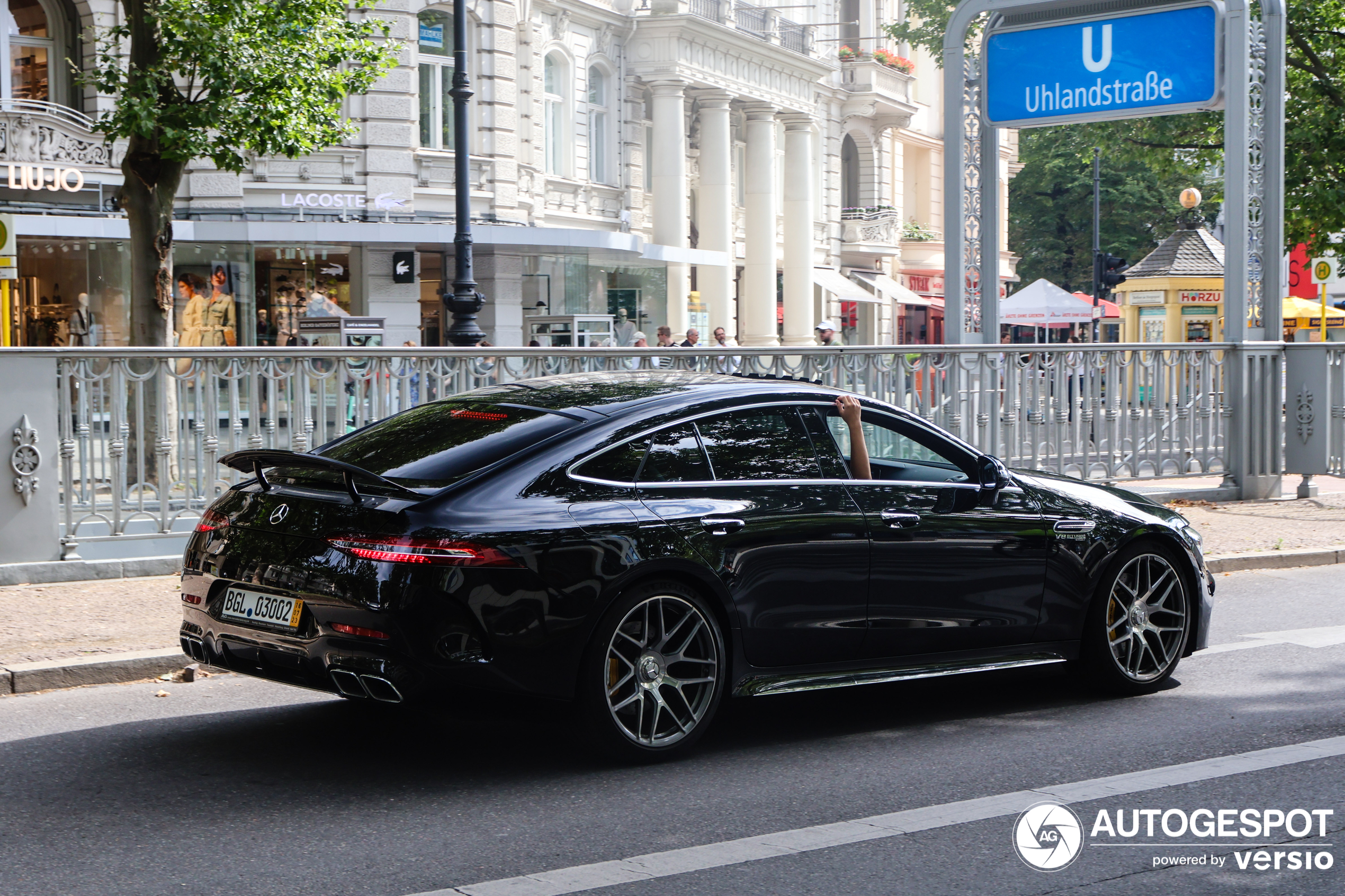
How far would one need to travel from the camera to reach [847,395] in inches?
268

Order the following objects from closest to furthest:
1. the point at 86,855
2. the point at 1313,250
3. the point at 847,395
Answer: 1. the point at 86,855
2. the point at 847,395
3. the point at 1313,250

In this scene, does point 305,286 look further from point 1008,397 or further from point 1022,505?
point 1022,505

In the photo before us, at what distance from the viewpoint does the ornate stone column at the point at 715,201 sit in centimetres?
3891

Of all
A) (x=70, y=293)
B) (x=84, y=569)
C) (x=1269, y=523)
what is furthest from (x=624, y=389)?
(x=70, y=293)

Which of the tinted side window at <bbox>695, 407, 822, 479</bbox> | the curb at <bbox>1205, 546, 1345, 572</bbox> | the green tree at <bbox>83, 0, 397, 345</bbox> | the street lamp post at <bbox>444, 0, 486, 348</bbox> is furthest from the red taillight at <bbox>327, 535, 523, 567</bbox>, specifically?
the street lamp post at <bbox>444, 0, 486, 348</bbox>

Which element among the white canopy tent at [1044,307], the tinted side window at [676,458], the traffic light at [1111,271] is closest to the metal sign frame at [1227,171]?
the tinted side window at [676,458]

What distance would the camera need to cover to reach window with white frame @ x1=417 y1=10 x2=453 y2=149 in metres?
30.4

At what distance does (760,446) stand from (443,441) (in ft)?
4.13

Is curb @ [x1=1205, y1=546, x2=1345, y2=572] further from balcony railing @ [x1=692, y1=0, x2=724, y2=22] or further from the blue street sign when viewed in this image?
balcony railing @ [x1=692, y1=0, x2=724, y2=22]

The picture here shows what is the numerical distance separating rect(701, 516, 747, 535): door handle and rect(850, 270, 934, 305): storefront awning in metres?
43.1

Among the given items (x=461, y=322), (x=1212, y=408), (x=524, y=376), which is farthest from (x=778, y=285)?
(x=524, y=376)

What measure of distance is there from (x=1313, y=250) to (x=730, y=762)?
24907 mm

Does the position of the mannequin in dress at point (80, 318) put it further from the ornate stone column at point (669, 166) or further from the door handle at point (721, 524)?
the door handle at point (721, 524)

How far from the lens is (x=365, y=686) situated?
18.1ft
